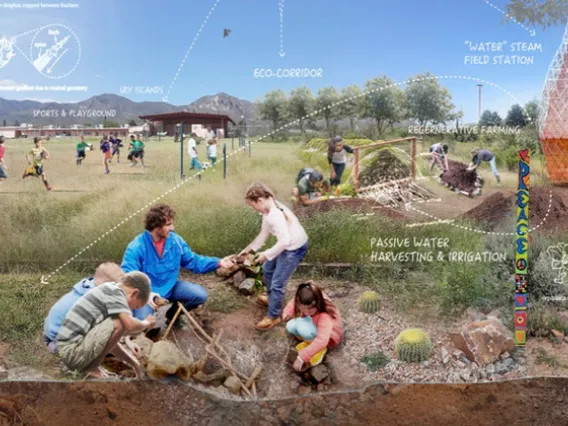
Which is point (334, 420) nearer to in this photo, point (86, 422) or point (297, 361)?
point (297, 361)

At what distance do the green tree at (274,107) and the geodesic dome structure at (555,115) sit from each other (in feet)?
6.37

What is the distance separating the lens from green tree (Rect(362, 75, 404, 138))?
5414mm

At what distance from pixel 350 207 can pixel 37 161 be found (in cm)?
235

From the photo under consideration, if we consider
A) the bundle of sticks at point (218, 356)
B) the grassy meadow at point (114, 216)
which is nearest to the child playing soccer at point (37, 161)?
the grassy meadow at point (114, 216)

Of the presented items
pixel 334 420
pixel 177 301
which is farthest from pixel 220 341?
pixel 334 420

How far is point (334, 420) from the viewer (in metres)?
5.37

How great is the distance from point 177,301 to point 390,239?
1.65m

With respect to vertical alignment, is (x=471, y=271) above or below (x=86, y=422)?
above

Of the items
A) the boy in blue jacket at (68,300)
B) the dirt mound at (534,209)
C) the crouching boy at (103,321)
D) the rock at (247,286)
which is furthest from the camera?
the dirt mound at (534,209)

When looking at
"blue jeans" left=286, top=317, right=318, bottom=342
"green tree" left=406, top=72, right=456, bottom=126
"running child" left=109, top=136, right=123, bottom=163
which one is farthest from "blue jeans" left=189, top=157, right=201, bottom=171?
"green tree" left=406, top=72, right=456, bottom=126

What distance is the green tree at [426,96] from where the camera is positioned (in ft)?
17.8

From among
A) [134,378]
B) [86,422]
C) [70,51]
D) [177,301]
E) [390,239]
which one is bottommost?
[86,422]

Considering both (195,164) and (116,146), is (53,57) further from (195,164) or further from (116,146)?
(195,164)

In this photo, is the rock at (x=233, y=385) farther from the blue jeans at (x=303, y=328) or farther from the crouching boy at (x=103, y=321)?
the crouching boy at (x=103, y=321)
